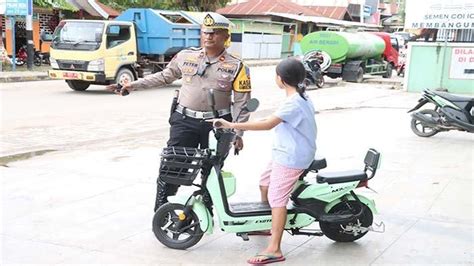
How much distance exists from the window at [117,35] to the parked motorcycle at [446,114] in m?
9.47

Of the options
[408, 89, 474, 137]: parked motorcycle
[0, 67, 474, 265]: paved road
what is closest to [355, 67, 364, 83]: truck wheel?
[0, 67, 474, 265]: paved road

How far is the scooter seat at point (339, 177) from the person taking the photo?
162 inches

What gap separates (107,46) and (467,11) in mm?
9881

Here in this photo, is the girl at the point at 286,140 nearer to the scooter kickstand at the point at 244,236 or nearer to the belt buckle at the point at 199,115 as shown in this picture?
the scooter kickstand at the point at 244,236

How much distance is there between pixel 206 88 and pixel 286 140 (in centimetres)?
77

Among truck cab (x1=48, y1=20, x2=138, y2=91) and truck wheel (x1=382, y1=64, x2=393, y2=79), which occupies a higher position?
truck cab (x1=48, y1=20, x2=138, y2=91)

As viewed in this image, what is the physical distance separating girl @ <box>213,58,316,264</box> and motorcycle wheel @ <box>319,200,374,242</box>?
0.49 m

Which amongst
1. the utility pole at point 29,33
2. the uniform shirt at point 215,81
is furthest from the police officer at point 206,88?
the utility pole at point 29,33

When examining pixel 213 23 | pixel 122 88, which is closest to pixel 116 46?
pixel 122 88

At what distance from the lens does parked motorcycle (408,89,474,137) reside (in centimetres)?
894

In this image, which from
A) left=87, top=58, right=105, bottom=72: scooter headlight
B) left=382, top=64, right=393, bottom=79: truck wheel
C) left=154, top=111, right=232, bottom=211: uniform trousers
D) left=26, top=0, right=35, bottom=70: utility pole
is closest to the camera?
left=154, top=111, right=232, bottom=211: uniform trousers

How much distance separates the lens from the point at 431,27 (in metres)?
16.4

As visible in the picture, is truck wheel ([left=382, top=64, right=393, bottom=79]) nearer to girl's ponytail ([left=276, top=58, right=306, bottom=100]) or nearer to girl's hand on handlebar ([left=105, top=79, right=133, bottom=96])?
girl's hand on handlebar ([left=105, top=79, right=133, bottom=96])

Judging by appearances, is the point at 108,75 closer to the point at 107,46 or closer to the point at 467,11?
the point at 107,46
